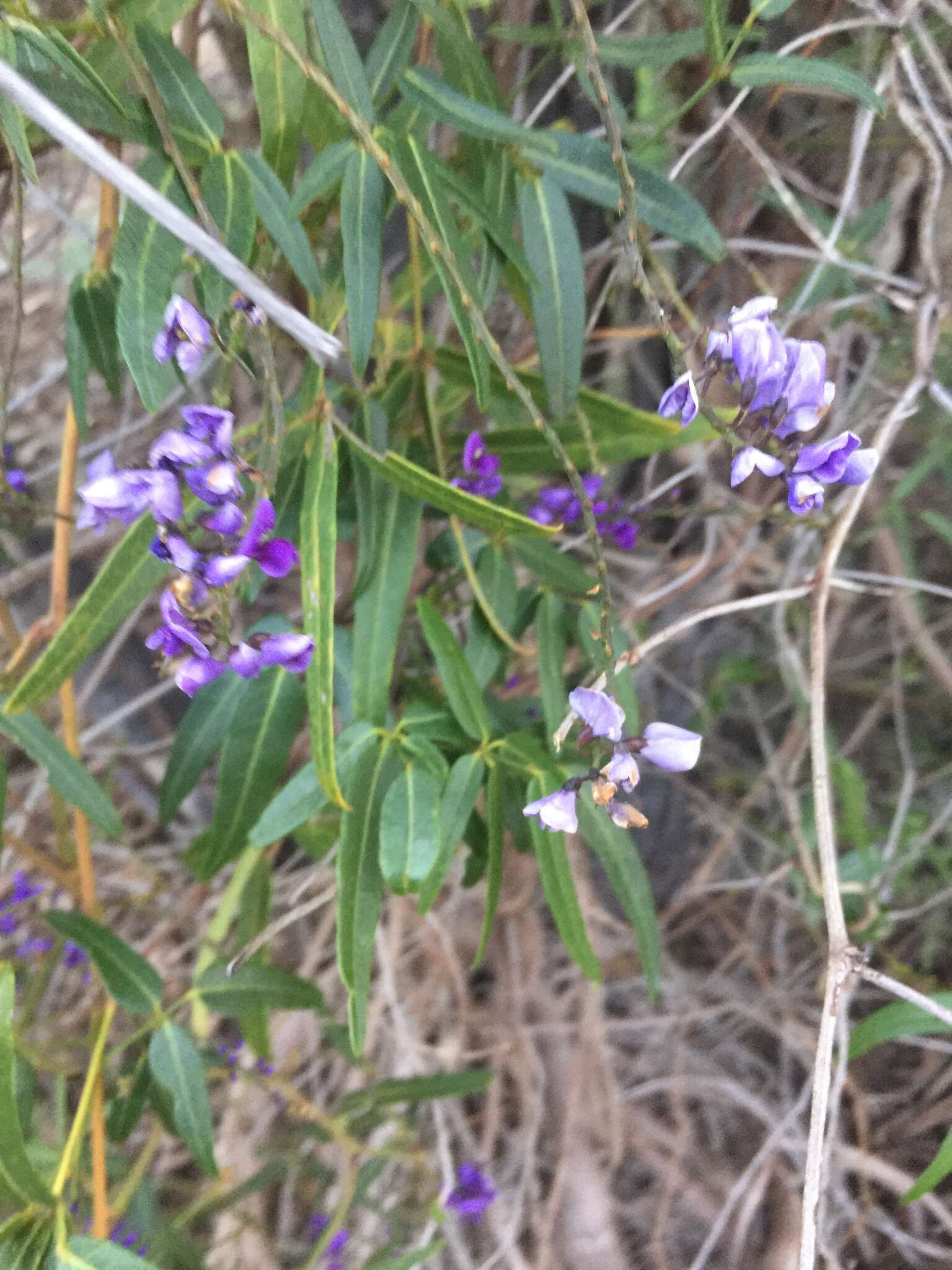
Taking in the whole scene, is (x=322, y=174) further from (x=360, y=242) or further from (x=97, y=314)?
(x=97, y=314)

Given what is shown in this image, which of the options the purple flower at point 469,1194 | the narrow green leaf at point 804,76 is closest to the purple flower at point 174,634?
the narrow green leaf at point 804,76

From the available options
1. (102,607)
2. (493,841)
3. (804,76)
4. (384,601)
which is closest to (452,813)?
(493,841)

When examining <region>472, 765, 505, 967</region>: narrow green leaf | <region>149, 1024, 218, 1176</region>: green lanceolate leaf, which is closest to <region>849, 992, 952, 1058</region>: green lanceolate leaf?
<region>472, 765, 505, 967</region>: narrow green leaf

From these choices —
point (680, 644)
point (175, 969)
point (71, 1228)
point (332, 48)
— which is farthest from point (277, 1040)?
point (332, 48)

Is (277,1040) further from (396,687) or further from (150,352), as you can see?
(150,352)

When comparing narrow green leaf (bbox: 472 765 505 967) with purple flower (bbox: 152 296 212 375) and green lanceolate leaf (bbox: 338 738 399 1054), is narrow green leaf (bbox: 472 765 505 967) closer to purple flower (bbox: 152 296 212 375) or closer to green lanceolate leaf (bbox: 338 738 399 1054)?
green lanceolate leaf (bbox: 338 738 399 1054)
